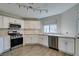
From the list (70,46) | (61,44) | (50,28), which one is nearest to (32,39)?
(50,28)

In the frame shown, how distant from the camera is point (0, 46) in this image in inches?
128

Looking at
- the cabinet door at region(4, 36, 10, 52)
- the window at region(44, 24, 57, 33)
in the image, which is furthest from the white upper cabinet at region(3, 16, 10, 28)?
the window at region(44, 24, 57, 33)

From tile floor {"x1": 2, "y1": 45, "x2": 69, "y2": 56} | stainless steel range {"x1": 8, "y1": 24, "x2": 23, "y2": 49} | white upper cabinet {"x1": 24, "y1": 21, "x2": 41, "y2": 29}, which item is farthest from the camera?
white upper cabinet {"x1": 24, "y1": 21, "x2": 41, "y2": 29}

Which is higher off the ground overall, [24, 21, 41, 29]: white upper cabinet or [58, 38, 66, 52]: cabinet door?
[24, 21, 41, 29]: white upper cabinet

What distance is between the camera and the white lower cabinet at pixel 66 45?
303cm

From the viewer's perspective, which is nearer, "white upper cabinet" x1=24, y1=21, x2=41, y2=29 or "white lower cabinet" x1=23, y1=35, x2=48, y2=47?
"white lower cabinet" x1=23, y1=35, x2=48, y2=47

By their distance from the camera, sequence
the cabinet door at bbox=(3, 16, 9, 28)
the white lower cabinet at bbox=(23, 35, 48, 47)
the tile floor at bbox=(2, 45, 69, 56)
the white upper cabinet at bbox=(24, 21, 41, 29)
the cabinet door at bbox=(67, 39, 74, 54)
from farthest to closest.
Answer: the white upper cabinet at bbox=(24, 21, 41, 29), the white lower cabinet at bbox=(23, 35, 48, 47), the cabinet door at bbox=(3, 16, 9, 28), the tile floor at bbox=(2, 45, 69, 56), the cabinet door at bbox=(67, 39, 74, 54)

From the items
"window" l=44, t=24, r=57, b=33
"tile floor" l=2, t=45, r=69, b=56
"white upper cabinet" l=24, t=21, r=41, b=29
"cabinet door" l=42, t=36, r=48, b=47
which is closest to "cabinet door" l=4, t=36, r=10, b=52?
"tile floor" l=2, t=45, r=69, b=56

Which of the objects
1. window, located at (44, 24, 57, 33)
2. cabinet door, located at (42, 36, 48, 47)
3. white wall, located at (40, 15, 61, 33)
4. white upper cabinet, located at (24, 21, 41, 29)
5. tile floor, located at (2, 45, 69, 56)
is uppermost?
white wall, located at (40, 15, 61, 33)

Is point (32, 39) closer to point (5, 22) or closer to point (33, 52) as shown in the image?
point (33, 52)

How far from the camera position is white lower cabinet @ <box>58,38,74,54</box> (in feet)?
9.95

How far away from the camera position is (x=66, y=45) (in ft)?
10.7

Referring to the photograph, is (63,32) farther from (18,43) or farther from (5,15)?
(5,15)

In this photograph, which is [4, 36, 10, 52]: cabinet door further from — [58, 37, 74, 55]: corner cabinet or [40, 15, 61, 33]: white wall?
[40, 15, 61, 33]: white wall
